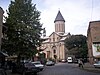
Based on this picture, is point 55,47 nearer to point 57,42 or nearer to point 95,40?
point 57,42

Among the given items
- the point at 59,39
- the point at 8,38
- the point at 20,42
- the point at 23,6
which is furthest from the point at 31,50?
the point at 59,39

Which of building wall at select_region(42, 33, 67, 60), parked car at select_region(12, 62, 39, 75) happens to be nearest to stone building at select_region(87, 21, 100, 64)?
parked car at select_region(12, 62, 39, 75)

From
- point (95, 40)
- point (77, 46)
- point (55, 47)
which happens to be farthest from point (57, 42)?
point (95, 40)

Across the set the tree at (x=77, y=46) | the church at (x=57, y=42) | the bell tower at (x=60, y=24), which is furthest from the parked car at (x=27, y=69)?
the bell tower at (x=60, y=24)

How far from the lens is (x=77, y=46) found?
10056 centimetres

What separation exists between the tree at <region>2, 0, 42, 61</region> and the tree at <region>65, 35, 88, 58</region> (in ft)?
179

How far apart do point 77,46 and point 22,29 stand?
6429 cm

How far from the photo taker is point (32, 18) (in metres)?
40.5

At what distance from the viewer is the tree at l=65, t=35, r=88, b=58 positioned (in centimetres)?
9362

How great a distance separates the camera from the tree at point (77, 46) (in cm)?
9362

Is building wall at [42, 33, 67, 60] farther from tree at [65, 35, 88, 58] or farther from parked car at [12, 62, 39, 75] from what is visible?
parked car at [12, 62, 39, 75]

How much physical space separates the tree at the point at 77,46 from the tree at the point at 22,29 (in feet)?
179

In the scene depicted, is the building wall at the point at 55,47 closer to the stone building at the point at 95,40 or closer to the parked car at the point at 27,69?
the stone building at the point at 95,40

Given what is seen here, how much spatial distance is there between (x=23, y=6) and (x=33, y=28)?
4.43 m
